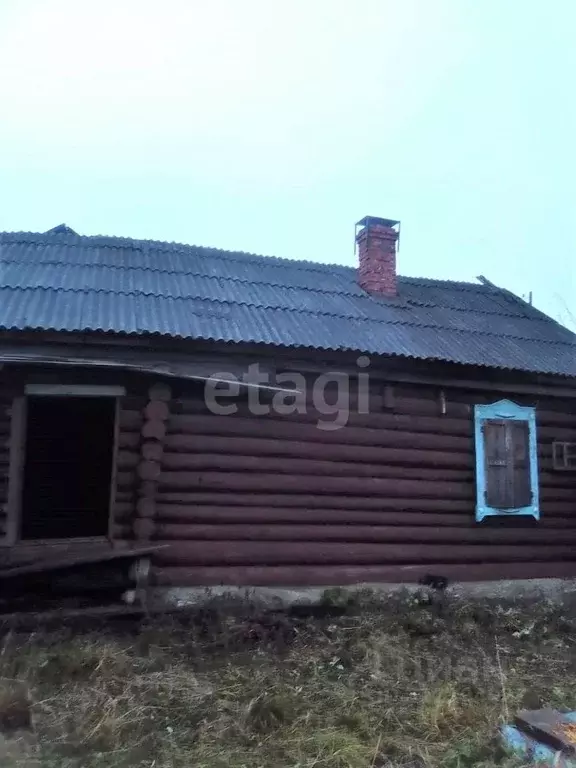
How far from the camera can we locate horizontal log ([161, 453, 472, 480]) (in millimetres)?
6762

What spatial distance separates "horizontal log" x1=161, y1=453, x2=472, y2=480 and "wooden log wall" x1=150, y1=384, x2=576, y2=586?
0.01 meters

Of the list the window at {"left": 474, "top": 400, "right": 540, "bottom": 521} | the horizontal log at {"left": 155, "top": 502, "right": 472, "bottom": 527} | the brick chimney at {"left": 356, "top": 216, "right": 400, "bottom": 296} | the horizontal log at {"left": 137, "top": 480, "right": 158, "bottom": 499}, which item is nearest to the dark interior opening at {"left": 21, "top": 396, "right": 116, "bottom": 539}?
the horizontal log at {"left": 155, "top": 502, "right": 472, "bottom": 527}

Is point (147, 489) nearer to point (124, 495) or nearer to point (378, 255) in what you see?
point (124, 495)

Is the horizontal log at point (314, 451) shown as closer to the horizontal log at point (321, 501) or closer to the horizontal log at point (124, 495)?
the horizontal log at point (321, 501)

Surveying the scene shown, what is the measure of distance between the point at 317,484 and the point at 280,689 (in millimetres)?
2489

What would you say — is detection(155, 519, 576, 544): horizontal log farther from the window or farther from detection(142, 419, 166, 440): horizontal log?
detection(142, 419, 166, 440): horizontal log

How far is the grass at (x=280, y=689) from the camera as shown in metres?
4.16

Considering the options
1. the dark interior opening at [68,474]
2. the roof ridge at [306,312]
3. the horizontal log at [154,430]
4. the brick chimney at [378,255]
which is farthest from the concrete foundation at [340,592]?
the brick chimney at [378,255]

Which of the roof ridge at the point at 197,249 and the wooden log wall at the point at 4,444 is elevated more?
the roof ridge at the point at 197,249

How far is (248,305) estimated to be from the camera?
771 cm

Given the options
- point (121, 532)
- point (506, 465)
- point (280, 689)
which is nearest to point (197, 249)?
point (121, 532)

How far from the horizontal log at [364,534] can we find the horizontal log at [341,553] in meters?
0.05

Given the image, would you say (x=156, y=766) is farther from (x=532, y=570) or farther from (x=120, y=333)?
(x=532, y=570)

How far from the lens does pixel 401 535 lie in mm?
7469
